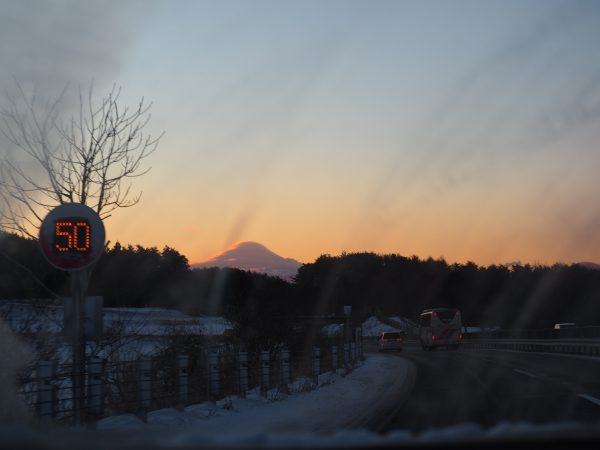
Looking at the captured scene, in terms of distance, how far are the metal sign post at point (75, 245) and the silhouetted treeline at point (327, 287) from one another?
2353 mm

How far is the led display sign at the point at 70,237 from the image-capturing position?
10.2 m

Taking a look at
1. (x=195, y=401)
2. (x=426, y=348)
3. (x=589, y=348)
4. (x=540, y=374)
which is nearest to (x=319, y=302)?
(x=426, y=348)

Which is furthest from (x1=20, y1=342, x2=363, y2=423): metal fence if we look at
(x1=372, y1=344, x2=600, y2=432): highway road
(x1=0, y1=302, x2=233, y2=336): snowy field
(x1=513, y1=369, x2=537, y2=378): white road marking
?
(x1=513, y1=369, x2=537, y2=378): white road marking

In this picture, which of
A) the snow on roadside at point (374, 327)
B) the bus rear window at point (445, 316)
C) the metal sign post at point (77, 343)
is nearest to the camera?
the metal sign post at point (77, 343)

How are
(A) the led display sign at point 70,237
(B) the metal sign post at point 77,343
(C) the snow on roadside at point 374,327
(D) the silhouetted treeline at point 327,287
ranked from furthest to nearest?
(C) the snow on roadside at point 374,327 < (D) the silhouetted treeline at point 327,287 < (B) the metal sign post at point 77,343 < (A) the led display sign at point 70,237

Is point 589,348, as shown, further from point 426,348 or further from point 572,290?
point 572,290

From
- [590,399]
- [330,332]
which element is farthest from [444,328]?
[590,399]

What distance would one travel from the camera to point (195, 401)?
15445 millimetres

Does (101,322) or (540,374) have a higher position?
(101,322)

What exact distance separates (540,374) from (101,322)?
54.2ft

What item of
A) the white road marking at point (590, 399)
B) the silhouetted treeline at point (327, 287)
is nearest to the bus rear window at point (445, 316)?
the silhouetted treeline at point (327, 287)

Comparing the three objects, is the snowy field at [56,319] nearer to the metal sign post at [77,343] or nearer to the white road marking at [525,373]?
the metal sign post at [77,343]

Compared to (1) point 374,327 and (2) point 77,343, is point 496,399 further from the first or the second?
(1) point 374,327

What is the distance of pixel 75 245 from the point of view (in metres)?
10.3
